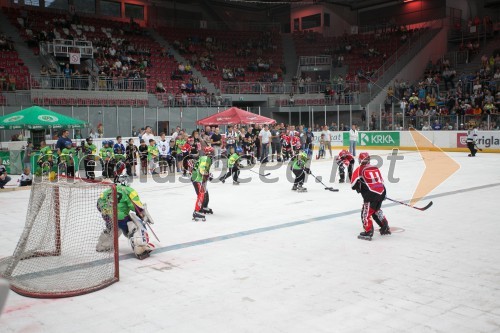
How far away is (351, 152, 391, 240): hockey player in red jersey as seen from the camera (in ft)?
27.0

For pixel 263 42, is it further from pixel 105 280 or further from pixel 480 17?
pixel 105 280

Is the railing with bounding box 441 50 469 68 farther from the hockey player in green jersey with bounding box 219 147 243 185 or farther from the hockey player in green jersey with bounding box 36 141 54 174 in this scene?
the hockey player in green jersey with bounding box 36 141 54 174

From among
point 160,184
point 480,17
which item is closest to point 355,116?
point 480,17

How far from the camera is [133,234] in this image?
7.34 meters

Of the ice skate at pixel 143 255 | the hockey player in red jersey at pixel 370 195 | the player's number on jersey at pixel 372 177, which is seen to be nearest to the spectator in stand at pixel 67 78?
the ice skate at pixel 143 255

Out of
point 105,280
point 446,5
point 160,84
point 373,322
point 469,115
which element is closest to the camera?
point 373,322

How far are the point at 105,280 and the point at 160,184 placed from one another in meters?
9.81

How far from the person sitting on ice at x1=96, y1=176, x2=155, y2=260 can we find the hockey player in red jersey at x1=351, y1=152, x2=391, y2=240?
348 cm

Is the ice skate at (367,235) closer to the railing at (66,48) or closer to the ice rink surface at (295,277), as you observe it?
the ice rink surface at (295,277)

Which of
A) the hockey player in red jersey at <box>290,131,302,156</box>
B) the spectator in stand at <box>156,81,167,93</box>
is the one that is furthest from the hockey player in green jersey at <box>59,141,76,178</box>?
the spectator in stand at <box>156,81,167,93</box>

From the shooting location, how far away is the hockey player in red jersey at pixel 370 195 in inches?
324

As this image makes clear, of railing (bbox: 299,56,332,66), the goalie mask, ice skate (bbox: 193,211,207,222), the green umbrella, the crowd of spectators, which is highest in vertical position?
railing (bbox: 299,56,332,66)
